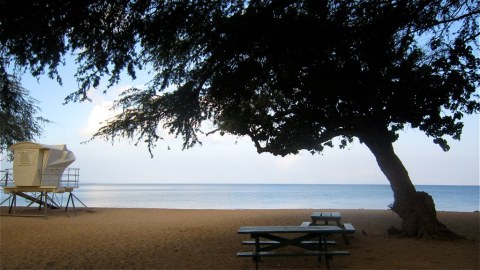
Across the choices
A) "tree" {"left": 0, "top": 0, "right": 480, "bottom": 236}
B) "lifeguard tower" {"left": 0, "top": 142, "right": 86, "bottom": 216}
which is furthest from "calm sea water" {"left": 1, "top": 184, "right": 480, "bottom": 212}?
"tree" {"left": 0, "top": 0, "right": 480, "bottom": 236}

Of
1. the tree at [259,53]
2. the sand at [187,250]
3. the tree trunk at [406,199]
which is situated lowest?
the sand at [187,250]

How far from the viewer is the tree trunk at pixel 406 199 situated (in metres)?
10.6

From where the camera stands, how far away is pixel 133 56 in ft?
26.2

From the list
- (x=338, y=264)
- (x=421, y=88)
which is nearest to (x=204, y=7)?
(x=421, y=88)

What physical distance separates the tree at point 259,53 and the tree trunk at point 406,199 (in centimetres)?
194

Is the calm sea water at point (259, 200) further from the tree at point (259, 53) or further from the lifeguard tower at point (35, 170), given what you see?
the tree at point (259, 53)

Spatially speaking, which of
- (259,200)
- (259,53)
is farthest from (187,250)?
(259,200)

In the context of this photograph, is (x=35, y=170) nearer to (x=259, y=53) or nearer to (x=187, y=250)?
(x=187, y=250)

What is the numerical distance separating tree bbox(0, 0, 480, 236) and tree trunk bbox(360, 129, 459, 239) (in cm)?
194

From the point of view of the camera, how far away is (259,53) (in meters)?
7.77

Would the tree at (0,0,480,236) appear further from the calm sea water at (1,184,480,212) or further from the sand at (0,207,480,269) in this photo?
the calm sea water at (1,184,480,212)

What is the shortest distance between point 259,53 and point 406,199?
613 centimetres

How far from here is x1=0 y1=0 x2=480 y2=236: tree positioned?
23.8ft

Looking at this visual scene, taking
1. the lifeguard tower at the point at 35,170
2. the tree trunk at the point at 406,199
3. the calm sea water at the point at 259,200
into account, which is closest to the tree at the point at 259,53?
the tree trunk at the point at 406,199
